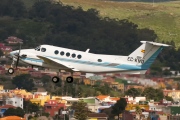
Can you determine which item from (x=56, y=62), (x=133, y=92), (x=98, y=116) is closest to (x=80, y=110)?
(x=98, y=116)

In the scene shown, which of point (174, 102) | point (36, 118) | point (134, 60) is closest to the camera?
point (134, 60)

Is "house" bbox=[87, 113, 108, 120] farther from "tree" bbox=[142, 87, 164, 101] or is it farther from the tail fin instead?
the tail fin

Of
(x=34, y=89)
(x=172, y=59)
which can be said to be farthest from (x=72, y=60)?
(x=172, y=59)

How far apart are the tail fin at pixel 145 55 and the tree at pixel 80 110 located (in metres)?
77.9

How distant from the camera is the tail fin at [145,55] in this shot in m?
77.3

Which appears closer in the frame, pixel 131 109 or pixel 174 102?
pixel 131 109

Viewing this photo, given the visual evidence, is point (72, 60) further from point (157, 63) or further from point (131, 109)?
point (157, 63)

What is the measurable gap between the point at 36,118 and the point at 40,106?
48.9ft

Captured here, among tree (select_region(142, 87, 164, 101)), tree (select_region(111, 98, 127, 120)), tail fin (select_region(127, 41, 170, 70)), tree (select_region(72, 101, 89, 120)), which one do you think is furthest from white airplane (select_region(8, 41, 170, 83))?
tree (select_region(142, 87, 164, 101))

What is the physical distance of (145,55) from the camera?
77938mm

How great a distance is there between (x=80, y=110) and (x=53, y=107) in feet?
26.5

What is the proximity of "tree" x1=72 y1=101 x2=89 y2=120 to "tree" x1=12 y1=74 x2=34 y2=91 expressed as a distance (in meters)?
18.7

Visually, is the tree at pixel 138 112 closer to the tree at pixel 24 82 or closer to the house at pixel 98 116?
the house at pixel 98 116

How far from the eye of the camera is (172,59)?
19175cm
